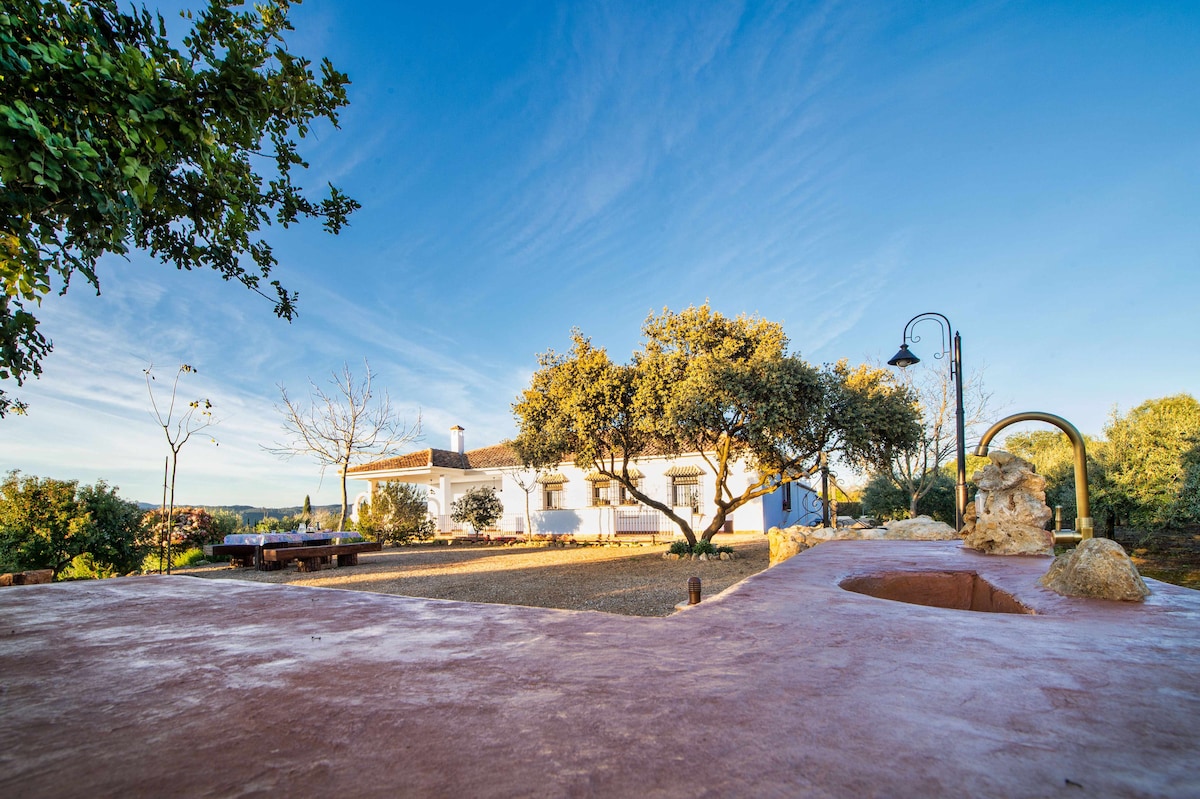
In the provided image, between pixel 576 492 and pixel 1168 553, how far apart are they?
58.8 ft

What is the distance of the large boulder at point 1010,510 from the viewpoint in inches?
192

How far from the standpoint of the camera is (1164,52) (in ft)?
22.9

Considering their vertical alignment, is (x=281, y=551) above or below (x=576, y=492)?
below

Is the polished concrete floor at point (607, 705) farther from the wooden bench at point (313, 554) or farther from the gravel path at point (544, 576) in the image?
the wooden bench at point (313, 554)

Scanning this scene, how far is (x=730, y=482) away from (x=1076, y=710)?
1983 cm

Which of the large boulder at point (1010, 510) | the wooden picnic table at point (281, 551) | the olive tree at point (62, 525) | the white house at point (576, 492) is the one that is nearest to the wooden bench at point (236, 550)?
the wooden picnic table at point (281, 551)

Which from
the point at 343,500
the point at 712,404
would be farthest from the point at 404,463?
the point at 712,404

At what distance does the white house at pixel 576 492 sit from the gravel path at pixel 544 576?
3823mm

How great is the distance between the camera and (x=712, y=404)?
11688mm

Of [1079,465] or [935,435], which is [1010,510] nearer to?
[1079,465]

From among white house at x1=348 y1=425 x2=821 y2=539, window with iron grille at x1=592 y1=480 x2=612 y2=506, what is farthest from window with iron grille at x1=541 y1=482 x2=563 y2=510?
window with iron grille at x1=592 y1=480 x2=612 y2=506

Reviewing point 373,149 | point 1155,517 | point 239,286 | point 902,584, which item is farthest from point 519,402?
point 1155,517

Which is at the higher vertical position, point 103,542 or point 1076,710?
point 1076,710

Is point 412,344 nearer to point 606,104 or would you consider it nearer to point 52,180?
point 606,104
